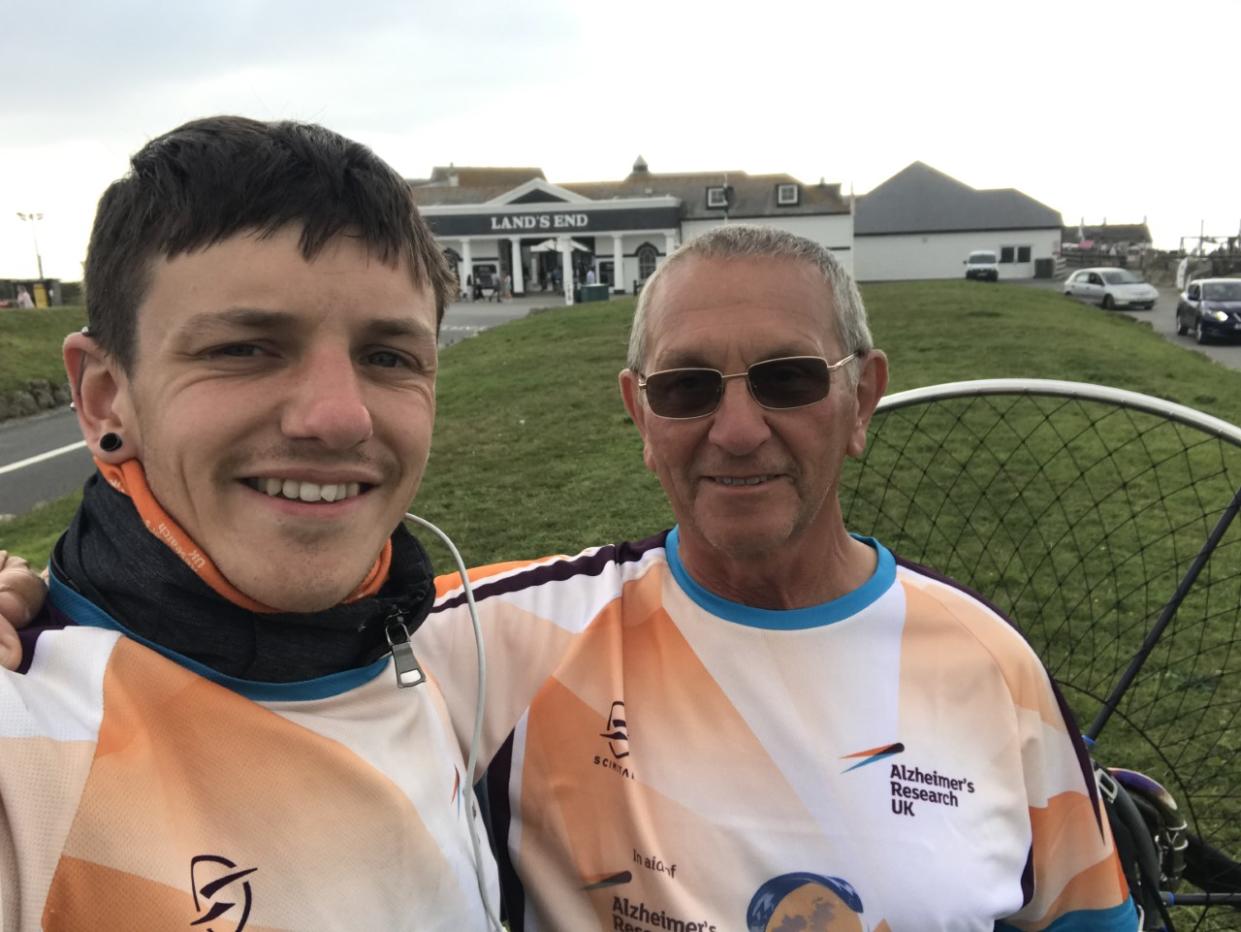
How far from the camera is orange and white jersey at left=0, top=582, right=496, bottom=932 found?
1.01 m

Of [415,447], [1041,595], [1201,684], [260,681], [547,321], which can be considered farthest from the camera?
[547,321]

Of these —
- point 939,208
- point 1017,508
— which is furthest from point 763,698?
point 939,208

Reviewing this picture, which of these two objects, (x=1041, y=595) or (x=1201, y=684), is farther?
(x=1041, y=595)

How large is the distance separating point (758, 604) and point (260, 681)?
43.8 inches

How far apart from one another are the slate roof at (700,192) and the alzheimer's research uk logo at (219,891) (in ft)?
148

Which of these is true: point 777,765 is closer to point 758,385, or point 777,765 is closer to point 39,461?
point 758,385

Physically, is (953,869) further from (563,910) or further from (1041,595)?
(1041,595)

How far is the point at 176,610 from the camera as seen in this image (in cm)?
120

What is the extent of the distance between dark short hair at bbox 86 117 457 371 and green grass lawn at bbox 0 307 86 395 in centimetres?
1529

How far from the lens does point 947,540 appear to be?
19.8 feet

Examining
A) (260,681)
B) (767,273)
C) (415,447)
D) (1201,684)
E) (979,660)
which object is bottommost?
(1201,684)

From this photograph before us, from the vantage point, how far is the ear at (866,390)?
2123 mm

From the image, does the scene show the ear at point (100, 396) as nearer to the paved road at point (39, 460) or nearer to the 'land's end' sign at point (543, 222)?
the paved road at point (39, 460)

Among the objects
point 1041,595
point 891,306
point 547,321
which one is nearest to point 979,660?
point 1041,595
